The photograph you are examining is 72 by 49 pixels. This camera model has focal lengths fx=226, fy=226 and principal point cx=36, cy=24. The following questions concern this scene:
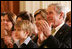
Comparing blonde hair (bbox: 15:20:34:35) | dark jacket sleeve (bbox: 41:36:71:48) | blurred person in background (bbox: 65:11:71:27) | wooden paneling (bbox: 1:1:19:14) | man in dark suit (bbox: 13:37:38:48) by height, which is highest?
blurred person in background (bbox: 65:11:71:27)

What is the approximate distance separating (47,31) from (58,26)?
274 mm

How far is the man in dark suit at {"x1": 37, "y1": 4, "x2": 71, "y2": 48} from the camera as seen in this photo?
6.98ft

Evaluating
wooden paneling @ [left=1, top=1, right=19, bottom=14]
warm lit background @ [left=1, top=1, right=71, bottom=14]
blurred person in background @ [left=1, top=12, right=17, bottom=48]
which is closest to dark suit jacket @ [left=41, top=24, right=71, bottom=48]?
blurred person in background @ [left=1, top=12, right=17, bottom=48]

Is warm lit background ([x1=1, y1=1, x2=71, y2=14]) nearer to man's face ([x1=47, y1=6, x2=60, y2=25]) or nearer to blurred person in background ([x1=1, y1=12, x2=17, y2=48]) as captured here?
blurred person in background ([x1=1, y1=12, x2=17, y2=48])

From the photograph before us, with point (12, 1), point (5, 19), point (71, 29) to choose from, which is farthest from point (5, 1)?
point (71, 29)

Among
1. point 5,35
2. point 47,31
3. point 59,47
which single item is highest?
point 47,31

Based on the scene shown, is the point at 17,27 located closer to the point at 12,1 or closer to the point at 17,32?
the point at 17,32

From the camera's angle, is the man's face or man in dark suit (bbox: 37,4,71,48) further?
the man's face

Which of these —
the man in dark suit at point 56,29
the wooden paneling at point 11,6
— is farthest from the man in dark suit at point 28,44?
the wooden paneling at point 11,6

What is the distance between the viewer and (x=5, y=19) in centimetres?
299

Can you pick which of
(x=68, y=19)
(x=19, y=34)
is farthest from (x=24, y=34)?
(x=68, y=19)

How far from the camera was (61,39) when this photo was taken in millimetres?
2246

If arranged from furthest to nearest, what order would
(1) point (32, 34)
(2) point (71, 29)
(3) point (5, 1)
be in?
(3) point (5, 1) < (1) point (32, 34) < (2) point (71, 29)

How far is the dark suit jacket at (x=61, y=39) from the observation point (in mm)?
2117
